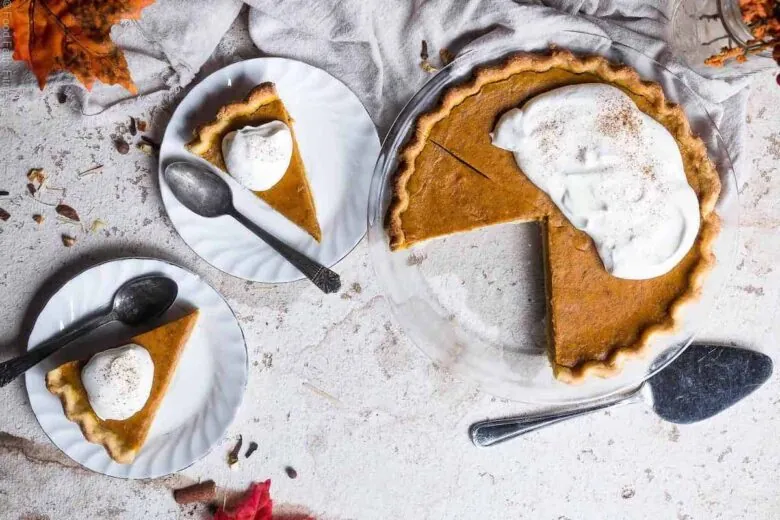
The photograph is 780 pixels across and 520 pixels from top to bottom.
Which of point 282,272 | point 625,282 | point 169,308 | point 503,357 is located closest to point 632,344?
point 625,282

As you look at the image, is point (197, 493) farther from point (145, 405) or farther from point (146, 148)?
point (146, 148)

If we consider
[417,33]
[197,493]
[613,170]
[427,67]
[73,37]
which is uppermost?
[73,37]

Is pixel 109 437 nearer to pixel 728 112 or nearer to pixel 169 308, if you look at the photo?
pixel 169 308

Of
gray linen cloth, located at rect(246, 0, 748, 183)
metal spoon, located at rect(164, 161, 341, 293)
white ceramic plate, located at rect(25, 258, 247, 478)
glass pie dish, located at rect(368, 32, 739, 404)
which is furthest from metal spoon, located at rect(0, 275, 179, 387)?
gray linen cloth, located at rect(246, 0, 748, 183)

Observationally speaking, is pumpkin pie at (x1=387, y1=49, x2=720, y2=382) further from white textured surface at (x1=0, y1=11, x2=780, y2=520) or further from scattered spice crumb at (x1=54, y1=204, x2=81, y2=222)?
scattered spice crumb at (x1=54, y1=204, x2=81, y2=222)

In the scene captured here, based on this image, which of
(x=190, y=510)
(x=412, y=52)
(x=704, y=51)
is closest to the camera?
(x=704, y=51)

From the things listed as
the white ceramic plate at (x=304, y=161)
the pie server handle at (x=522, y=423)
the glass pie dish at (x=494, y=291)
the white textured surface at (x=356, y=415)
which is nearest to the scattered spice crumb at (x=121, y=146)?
the white textured surface at (x=356, y=415)

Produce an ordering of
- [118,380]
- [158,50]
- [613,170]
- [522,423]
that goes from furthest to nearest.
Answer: [522,423], [158,50], [118,380], [613,170]

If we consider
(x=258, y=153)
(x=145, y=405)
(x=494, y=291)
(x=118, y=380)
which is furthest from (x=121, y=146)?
(x=494, y=291)
